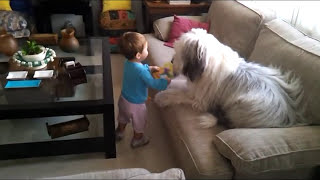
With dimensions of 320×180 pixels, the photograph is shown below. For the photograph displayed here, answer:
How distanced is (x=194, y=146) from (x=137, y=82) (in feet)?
1.93

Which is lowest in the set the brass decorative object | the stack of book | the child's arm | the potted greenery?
the brass decorative object

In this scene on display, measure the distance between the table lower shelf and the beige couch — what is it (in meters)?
0.49

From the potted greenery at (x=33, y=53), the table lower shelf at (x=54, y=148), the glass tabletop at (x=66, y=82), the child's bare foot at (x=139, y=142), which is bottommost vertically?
the child's bare foot at (x=139, y=142)

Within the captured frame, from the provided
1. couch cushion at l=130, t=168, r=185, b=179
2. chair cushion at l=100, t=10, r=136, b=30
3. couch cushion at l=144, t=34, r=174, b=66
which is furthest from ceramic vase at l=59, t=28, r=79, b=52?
couch cushion at l=130, t=168, r=185, b=179

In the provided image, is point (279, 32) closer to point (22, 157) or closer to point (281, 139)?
point (281, 139)

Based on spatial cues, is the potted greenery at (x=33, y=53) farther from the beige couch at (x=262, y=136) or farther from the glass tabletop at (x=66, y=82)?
the beige couch at (x=262, y=136)

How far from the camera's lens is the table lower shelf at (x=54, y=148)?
6.13ft

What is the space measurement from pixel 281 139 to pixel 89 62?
1625 mm

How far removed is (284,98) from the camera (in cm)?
160

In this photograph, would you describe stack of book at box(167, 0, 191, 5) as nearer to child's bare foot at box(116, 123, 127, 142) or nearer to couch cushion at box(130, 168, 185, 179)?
child's bare foot at box(116, 123, 127, 142)

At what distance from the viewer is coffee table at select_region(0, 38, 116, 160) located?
1.68 metres

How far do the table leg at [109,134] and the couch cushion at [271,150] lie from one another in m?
0.75

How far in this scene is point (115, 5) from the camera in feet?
12.6

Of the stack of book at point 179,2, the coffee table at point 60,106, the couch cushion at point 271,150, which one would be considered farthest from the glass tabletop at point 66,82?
the stack of book at point 179,2
